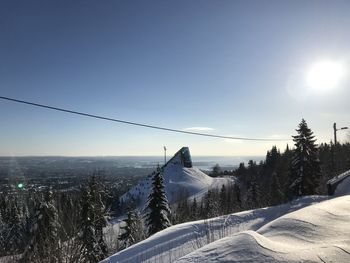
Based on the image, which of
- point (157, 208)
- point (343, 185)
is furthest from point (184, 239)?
point (157, 208)

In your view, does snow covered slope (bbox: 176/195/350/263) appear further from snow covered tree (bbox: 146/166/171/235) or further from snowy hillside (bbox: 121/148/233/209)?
snowy hillside (bbox: 121/148/233/209)

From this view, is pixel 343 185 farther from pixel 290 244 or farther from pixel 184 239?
pixel 290 244

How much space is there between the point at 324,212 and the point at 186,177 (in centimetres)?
12729

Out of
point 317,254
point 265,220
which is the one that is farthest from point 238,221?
point 317,254

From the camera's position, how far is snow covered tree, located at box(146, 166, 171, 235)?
86.0 feet

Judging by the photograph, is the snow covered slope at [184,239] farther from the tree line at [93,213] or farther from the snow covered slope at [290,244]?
the snow covered slope at [290,244]

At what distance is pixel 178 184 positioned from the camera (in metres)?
123

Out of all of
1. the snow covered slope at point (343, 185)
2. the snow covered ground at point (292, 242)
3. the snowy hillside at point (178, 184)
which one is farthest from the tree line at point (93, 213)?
the snowy hillside at point (178, 184)

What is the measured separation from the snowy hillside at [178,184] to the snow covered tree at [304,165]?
7585 centimetres

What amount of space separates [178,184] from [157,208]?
3848 inches

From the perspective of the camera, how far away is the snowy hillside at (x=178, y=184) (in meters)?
114

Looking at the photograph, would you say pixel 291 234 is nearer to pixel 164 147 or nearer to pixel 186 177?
pixel 164 147

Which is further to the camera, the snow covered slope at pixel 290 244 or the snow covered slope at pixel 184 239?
the snow covered slope at pixel 184 239

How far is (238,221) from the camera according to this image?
12570 millimetres
